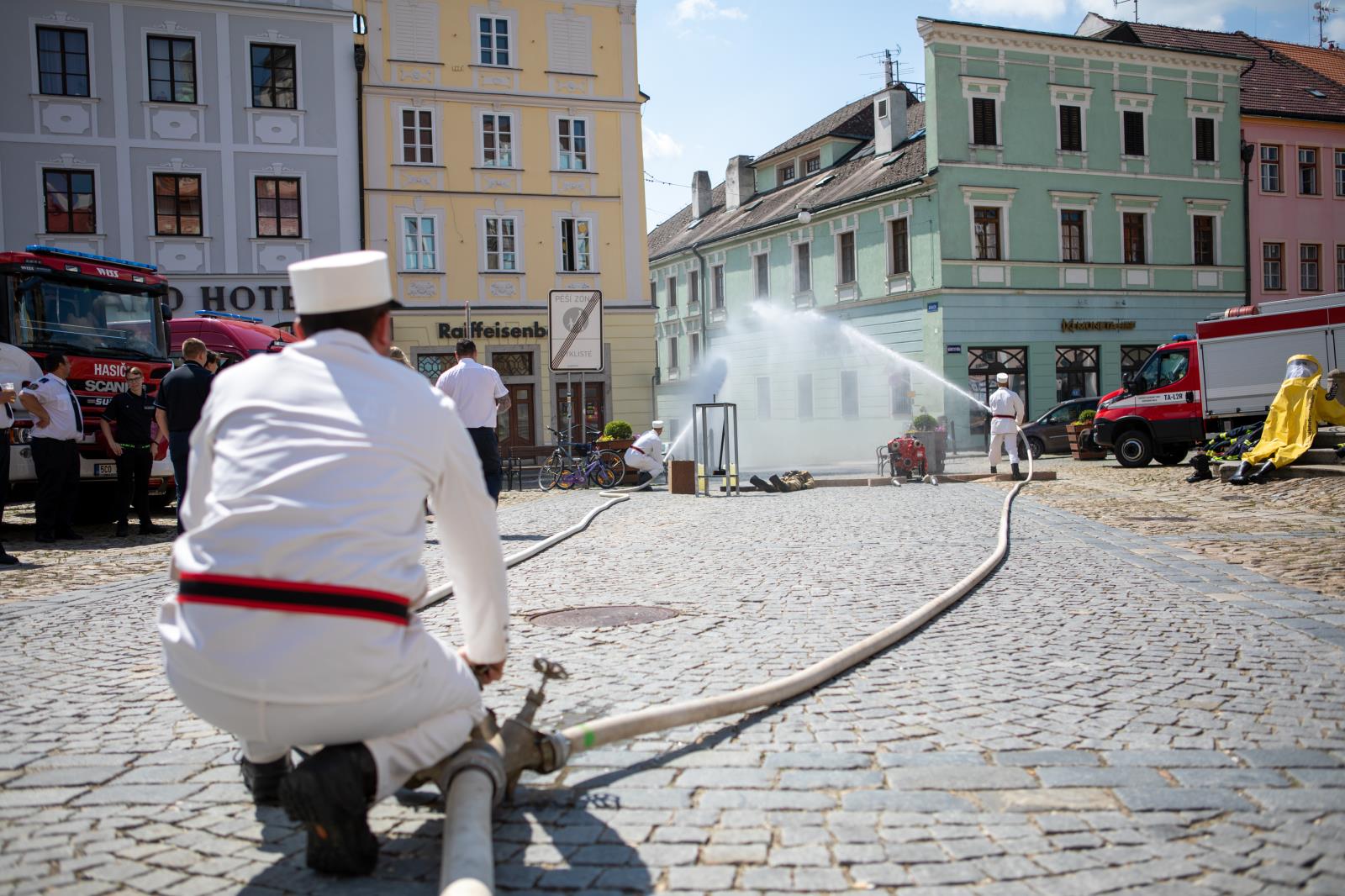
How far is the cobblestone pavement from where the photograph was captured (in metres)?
3.14

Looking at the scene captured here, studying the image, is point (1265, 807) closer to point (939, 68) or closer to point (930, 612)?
point (930, 612)

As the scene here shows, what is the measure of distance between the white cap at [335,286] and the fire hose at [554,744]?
1314mm

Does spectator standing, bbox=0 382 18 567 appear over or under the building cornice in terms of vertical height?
under

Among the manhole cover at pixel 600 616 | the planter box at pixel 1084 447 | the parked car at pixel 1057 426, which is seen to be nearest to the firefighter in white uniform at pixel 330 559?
the manhole cover at pixel 600 616

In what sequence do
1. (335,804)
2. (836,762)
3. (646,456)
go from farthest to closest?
1. (646,456)
2. (836,762)
3. (335,804)

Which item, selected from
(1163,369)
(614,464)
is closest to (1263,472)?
(1163,369)

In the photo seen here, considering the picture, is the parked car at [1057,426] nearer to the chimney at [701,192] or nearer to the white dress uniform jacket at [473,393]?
the white dress uniform jacket at [473,393]

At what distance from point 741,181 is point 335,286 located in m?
51.8

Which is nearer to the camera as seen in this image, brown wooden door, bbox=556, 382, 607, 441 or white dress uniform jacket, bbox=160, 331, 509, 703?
white dress uniform jacket, bbox=160, 331, 509, 703

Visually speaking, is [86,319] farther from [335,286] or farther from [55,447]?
[335,286]

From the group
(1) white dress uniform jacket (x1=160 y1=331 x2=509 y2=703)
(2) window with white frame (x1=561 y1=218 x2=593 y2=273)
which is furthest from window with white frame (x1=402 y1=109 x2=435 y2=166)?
(1) white dress uniform jacket (x1=160 y1=331 x2=509 y2=703)

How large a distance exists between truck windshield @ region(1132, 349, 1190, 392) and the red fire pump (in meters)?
6.31

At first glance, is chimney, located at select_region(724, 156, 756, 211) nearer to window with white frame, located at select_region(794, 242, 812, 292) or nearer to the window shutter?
window with white frame, located at select_region(794, 242, 812, 292)

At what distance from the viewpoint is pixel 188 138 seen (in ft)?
100.0
